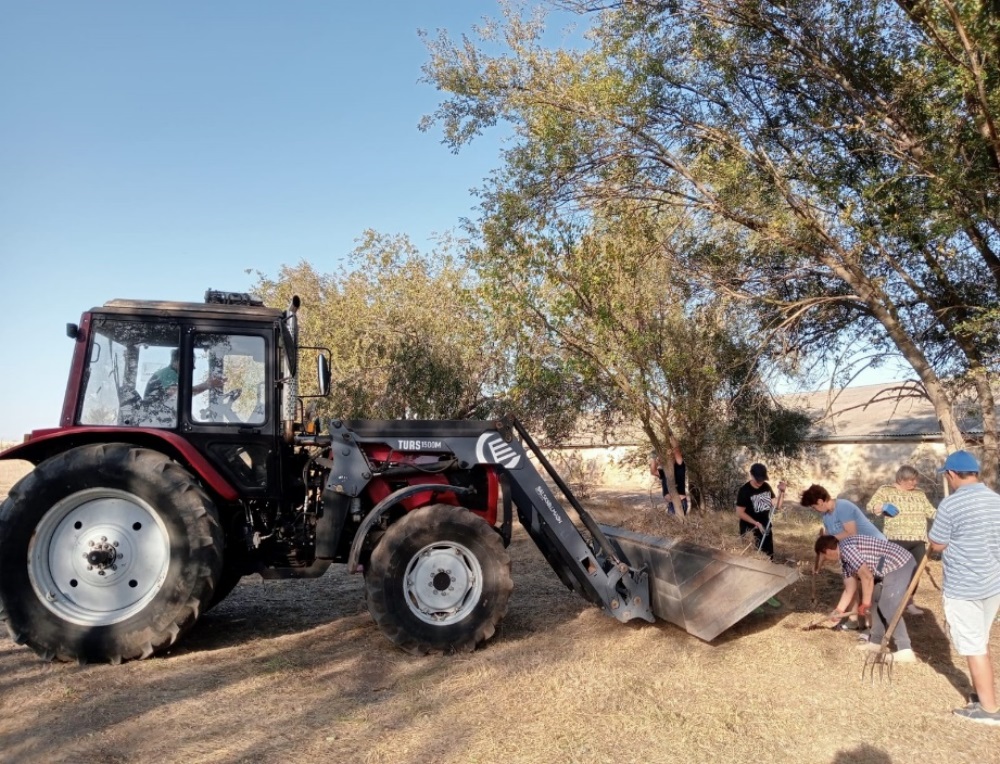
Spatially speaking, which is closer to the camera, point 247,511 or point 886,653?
point 886,653

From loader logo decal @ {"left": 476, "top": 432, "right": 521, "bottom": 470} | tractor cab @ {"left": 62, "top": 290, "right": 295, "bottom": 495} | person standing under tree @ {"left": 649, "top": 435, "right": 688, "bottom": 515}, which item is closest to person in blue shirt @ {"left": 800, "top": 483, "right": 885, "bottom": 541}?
loader logo decal @ {"left": 476, "top": 432, "right": 521, "bottom": 470}

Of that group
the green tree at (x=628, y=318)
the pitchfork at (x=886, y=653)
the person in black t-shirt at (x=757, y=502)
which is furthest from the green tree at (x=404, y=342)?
the pitchfork at (x=886, y=653)

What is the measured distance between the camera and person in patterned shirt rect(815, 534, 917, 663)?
5.63 metres

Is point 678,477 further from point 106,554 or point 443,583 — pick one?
point 106,554

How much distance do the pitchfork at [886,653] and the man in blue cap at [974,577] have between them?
0.55m

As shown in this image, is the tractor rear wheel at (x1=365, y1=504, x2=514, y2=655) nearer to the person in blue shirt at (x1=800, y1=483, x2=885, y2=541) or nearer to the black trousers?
the person in blue shirt at (x1=800, y1=483, x2=885, y2=541)

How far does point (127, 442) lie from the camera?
596cm

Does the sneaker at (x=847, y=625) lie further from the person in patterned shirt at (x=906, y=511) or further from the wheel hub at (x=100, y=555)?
the wheel hub at (x=100, y=555)

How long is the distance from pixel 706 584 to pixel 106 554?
13.8ft

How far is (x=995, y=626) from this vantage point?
6508 mm

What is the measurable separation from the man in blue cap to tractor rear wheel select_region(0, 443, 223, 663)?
4639mm

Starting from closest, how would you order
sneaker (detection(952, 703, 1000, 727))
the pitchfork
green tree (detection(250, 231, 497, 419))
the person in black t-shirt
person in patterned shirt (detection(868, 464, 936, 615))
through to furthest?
sneaker (detection(952, 703, 1000, 727)), the pitchfork, person in patterned shirt (detection(868, 464, 936, 615)), the person in black t-shirt, green tree (detection(250, 231, 497, 419))

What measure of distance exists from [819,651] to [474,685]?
2461 mm

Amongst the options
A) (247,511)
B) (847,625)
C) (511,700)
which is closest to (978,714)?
(847,625)
